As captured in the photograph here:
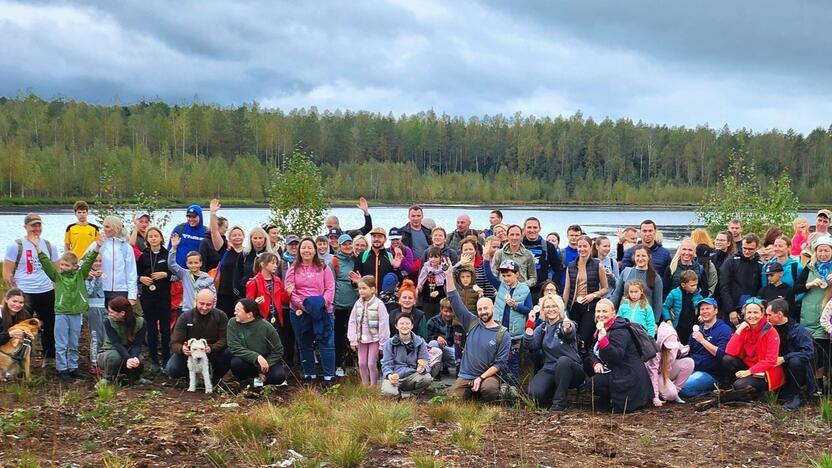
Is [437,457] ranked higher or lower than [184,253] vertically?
lower

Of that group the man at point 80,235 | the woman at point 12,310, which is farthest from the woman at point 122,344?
the man at point 80,235

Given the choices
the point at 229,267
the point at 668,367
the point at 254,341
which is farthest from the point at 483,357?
the point at 229,267

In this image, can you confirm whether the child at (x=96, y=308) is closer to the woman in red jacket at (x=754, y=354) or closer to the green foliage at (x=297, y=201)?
the woman in red jacket at (x=754, y=354)

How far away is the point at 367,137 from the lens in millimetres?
114188

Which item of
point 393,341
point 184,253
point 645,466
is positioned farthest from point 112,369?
point 645,466

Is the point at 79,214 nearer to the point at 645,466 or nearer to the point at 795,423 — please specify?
the point at 645,466

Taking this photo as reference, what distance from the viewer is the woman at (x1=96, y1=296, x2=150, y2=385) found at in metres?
8.78

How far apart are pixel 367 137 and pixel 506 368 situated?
Result: 352 ft

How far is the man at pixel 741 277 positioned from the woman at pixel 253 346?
5794mm

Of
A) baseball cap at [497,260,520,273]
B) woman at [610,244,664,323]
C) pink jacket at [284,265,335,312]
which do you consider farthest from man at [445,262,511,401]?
pink jacket at [284,265,335,312]

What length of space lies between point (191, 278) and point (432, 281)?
3250 millimetres

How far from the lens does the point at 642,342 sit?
802cm

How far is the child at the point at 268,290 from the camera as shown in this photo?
365 inches

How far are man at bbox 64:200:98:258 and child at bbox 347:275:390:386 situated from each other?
4.17 m
